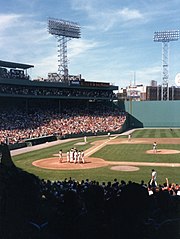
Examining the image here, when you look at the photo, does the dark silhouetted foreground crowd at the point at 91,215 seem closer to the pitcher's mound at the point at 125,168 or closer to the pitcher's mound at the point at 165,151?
the pitcher's mound at the point at 125,168

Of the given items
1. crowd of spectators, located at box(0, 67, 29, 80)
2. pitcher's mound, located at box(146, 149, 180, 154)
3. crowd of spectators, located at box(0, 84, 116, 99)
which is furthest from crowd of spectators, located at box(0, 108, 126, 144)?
pitcher's mound, located at box(146, 149, 180, 154)

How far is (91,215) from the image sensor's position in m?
8.62

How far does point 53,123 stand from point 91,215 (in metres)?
40.8

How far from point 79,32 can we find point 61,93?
1570cm

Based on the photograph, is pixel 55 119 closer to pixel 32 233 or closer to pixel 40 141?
pixel 40 141

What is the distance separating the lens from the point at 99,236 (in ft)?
28.3

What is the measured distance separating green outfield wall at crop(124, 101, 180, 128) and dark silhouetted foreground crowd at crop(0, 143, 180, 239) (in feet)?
181

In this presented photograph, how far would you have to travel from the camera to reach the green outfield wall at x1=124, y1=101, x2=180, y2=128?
63031mm

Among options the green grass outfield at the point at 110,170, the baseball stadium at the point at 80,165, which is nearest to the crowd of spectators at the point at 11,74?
the baseball stadium at the point at 80,165

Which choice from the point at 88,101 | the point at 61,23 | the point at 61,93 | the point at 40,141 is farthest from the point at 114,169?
the point at 61,23

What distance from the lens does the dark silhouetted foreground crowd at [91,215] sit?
8.37 m

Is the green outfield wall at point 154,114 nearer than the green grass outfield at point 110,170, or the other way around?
the green grass outfield at point 110,170

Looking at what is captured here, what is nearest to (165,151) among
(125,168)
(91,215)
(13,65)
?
(125,168)

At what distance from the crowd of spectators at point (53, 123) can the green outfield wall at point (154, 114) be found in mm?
5144
